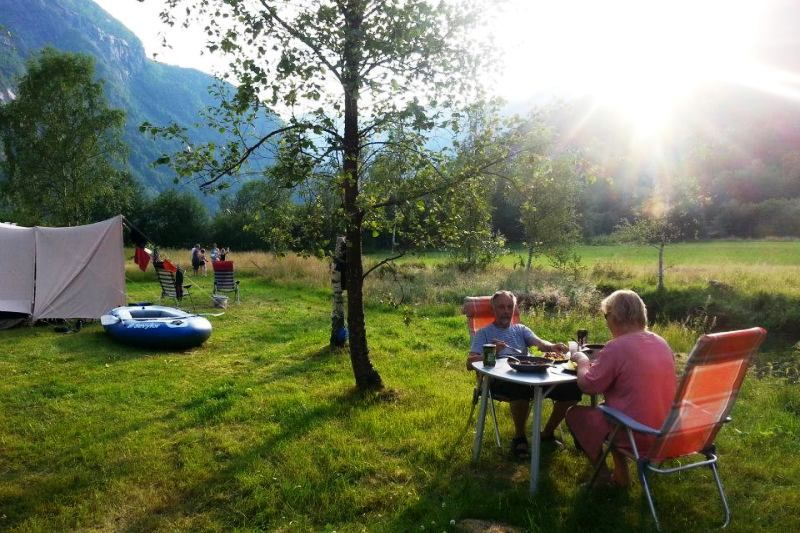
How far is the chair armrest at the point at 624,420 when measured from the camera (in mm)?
2997

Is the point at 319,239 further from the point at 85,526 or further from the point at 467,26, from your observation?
the point at 85,526

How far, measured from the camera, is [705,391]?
2.98m

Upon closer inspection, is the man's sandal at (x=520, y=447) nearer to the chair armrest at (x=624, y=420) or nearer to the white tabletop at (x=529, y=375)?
the white tabletop at (x=529, y=375)

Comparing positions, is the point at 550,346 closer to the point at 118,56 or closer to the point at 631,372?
the point at 631,372

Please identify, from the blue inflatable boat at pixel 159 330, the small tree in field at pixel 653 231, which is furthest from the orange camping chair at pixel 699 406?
the small tree in field at pixel 653 231

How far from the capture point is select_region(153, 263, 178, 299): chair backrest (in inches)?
507

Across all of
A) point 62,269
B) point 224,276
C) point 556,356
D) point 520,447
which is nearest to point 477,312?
point 556,356

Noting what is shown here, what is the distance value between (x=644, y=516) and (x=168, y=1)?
208 inches

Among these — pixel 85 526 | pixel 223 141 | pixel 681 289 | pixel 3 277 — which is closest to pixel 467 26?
pixel 223 141

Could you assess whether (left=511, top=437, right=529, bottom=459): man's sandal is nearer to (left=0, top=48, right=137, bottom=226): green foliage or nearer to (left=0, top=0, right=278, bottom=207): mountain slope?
(left=0, top=48, right=137, bottom=226): green foliage

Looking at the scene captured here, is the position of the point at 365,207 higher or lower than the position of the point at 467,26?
lower

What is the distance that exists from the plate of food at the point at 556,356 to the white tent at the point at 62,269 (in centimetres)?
939

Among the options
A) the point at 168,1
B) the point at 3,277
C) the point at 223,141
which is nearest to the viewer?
the point at 168,1

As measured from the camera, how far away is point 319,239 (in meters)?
5.57
